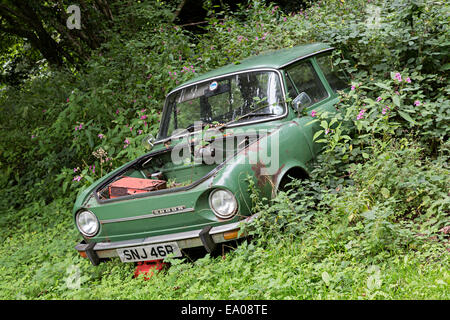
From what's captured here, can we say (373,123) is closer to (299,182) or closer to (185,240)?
(299,182)

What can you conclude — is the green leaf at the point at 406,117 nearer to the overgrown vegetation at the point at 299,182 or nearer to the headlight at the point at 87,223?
the overgrown vegetation at the point at 299,182

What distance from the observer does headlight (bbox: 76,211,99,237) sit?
4293mm

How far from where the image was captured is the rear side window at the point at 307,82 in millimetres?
4930

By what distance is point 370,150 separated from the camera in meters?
4.75

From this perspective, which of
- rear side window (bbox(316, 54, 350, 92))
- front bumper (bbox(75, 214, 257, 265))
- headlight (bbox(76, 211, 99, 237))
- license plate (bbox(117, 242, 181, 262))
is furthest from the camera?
rear side window (bbox(316, 54, 350, 92))

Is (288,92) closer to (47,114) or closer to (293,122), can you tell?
(293,122)

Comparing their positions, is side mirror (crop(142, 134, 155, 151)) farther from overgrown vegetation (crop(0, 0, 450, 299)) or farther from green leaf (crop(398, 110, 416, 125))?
green leaf (crop(398, 110, 416, 125))

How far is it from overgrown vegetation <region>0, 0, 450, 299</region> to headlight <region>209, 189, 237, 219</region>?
0.22 metres

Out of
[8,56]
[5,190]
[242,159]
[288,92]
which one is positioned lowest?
[5,190]

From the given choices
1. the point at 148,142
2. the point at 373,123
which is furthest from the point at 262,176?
the point at 148,142

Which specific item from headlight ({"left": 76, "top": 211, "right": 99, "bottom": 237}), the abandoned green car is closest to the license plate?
the abandoned green car

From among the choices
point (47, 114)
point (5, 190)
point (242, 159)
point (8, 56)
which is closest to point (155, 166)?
point (242, 159)

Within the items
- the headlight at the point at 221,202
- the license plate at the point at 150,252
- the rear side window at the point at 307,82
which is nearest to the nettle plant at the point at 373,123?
the rear side window at the point at 307,82

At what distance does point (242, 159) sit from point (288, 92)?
1245 mm
